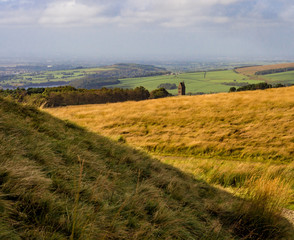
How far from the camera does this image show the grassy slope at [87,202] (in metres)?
2.70

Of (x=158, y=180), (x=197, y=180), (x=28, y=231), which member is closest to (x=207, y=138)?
(x=197, y=180)

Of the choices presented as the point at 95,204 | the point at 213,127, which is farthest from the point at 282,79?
the point at 95,204

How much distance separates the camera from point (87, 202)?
11.4ft

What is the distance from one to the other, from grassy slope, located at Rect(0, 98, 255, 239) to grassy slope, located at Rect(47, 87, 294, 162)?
5783mm

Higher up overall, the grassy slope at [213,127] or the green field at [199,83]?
the green field at [199,83]

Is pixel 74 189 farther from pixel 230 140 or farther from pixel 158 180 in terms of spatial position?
pixel 230 140

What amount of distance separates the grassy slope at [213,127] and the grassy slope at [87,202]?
5783mm

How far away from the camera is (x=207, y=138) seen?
47.4 ft

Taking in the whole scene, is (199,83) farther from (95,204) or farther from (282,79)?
(95,204)

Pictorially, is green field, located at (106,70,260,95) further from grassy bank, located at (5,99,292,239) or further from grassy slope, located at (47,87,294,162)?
grassy bank, located at (5,99,292,239)

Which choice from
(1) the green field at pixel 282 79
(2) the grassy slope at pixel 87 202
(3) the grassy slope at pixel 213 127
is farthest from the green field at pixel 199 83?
(2) the grassy slope at pixel 87 202

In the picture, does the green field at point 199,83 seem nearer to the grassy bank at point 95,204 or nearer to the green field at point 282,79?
the green field at point 282,79

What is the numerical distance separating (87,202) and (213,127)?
548 inches

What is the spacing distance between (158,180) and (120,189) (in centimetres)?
156
